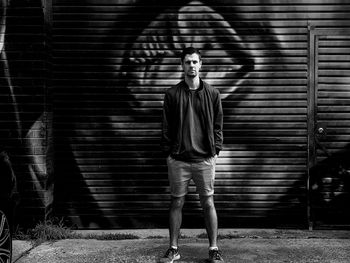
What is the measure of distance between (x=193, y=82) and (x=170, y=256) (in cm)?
175

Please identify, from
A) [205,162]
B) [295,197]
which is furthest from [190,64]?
[295,197]

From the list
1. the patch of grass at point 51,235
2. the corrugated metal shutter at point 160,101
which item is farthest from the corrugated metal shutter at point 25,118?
the corrugated metal shutter at point 160,101

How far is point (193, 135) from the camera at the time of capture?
16.4 ft

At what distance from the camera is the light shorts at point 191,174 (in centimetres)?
504

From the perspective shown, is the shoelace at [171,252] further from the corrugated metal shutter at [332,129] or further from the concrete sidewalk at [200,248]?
the corrugated metal shutter at [332,129]

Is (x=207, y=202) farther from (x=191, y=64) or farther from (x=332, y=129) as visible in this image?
(x=332, y=129)

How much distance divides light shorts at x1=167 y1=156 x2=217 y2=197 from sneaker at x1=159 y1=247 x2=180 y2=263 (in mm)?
562

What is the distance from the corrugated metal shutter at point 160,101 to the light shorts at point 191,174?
1350mm

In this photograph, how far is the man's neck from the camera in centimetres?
505

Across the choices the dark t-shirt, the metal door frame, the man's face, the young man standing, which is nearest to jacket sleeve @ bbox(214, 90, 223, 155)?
the young man standing

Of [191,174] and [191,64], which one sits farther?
[191,174]

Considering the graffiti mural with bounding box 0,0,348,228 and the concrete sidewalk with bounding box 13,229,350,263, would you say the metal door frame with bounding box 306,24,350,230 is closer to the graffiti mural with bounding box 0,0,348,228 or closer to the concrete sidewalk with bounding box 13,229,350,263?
the graffiti mural with bounding box 0,0,348,228

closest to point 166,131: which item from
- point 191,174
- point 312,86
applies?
point 191,174

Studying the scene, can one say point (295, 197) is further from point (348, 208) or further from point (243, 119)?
point (243, 119)
